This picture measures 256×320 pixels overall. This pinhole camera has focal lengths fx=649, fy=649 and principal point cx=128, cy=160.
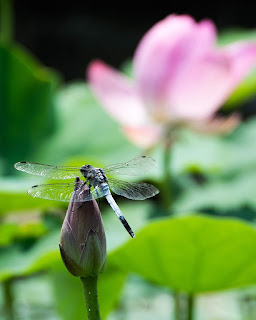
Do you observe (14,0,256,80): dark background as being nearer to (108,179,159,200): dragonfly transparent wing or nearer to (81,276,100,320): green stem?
(108,179,159,200): dragonfly transparent wing

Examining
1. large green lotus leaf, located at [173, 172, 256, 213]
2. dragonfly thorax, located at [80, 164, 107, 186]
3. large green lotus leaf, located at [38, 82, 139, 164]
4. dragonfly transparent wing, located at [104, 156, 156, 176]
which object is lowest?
dragonfly thorax, located at [80, 164, 107, 186]

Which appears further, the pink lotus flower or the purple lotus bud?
the pink lotus flower

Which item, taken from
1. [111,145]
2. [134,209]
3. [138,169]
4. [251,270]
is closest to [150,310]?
[134,209]

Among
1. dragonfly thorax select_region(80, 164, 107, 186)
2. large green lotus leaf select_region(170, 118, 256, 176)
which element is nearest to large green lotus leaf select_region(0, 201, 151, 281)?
large green lotus leaf select_region(170, 118, 256, 176)

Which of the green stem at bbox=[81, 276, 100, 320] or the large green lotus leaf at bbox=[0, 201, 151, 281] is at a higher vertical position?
the large green lotus leaf at bbox=[0, 201, 151, 281]

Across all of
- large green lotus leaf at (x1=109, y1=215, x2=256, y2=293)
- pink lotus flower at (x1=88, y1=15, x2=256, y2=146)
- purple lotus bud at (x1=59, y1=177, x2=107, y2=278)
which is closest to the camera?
purple lotus bud at (x1=59, y1=177, x2=107, y2=278)

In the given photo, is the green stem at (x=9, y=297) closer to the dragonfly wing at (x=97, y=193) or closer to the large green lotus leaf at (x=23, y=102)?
the large green lotus leaf at (x=23, y=102)

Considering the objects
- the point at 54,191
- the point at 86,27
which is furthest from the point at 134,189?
the point at 86,27
